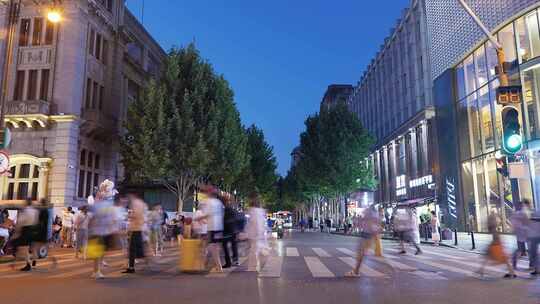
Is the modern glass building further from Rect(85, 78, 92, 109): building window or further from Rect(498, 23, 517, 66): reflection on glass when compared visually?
Rect(85, 78, 92, 109): building window

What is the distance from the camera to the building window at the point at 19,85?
26844 millimetres

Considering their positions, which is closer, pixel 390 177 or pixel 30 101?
pixel 30 101

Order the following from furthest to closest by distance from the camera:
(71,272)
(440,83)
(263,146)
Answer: (263,146), (440,83), (71,272)

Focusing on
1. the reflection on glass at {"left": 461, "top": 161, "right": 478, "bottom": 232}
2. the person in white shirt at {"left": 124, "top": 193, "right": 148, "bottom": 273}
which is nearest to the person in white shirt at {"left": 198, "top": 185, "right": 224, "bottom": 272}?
the person in white shirt at {"left": 124, "top": 193, "right": 148, "bottom": 273}

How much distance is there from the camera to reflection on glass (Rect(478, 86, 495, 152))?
29194 millimetres

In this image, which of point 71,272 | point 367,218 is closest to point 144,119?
point 71,272

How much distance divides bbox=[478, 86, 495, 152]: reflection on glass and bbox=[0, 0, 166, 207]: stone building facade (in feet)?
86.1

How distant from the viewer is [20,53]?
27141 millimetres

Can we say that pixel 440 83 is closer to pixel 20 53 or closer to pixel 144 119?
pixel 144 119

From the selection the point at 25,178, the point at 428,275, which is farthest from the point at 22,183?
the point at 428,275

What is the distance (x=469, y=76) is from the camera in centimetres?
3212

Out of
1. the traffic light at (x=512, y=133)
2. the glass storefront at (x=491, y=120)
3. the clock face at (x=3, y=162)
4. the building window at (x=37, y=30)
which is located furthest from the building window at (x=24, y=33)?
the glass storefront at (x=491, y=120)

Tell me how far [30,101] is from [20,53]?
379 centimetres

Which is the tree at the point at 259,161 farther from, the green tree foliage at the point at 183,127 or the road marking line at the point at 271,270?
the road marking line at the point at 271,270
